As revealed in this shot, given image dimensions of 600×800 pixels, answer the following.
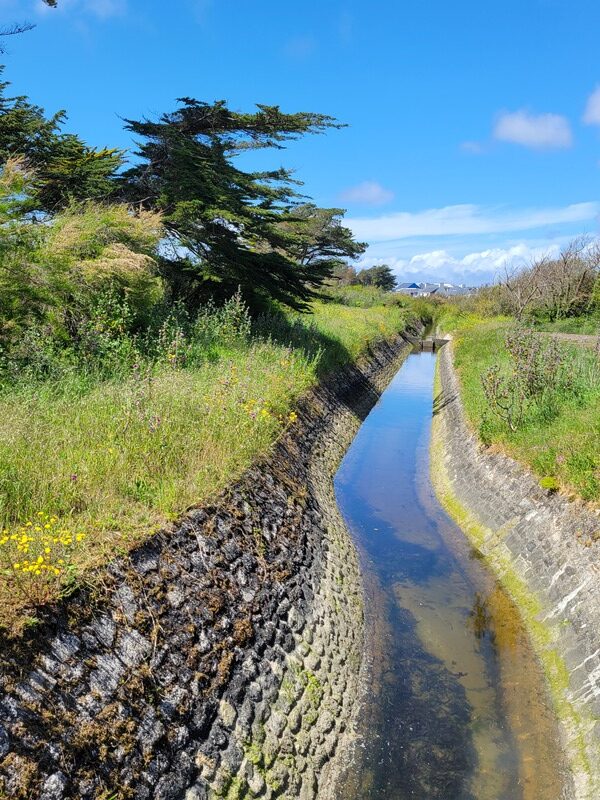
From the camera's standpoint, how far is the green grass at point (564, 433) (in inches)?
337

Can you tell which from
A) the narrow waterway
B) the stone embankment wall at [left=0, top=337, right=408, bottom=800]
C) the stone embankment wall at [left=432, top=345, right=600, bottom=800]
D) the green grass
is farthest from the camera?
the green grass

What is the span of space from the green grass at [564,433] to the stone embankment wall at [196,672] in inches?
153

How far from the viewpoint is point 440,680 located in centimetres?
685

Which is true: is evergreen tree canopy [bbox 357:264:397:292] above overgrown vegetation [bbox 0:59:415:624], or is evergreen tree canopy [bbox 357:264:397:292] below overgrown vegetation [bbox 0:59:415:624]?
above

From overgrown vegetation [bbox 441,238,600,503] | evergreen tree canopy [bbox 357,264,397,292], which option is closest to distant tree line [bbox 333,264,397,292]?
evergreen tree canopy [bbox 357,264,397,292]

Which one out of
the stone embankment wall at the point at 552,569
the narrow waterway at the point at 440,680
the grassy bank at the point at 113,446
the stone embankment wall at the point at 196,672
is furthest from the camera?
the stone embankment wall at the point at 552,569

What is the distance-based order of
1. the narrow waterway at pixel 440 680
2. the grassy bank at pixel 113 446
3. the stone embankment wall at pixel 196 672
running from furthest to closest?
the narrow waterway at pixel 440 680, the grassy bank at pixel 113 446, the stone embankment wall at pixel 196 672

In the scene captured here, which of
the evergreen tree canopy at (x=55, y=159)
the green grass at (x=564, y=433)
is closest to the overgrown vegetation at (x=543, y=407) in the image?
the green grass at (x=564, y=433)

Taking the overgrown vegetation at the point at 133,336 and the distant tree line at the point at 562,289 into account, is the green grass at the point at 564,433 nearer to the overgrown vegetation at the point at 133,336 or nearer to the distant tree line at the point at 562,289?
the overgrown vegetation at the point at 133,336

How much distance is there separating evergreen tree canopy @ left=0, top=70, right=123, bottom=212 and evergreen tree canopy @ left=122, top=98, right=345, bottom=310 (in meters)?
0.99

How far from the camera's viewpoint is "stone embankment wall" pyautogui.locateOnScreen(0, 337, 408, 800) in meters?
3.62

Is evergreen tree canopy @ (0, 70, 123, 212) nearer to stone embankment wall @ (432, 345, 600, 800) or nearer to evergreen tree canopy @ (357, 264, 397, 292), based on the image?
stone embankment wall @ (432, 345, 600, 800)

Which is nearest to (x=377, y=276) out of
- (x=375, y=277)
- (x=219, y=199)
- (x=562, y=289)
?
(x=375, y=277)

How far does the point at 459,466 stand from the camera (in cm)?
1338
